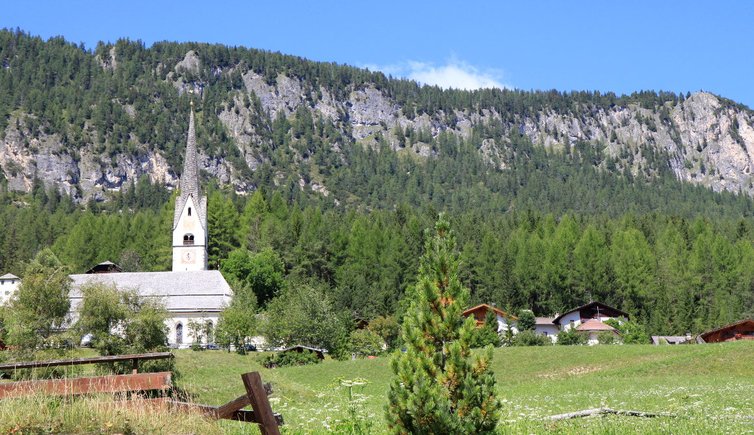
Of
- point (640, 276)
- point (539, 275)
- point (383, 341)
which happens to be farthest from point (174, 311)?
point (640, 276)

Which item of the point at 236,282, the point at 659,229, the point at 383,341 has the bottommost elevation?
the point at 383,341

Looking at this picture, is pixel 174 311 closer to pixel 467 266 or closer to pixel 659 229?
pixel 467 266

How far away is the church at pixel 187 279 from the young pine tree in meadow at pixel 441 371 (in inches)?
2821

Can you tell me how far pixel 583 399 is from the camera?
80.7 feet

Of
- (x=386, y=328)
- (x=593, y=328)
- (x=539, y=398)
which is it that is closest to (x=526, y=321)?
(x=593, y=328)

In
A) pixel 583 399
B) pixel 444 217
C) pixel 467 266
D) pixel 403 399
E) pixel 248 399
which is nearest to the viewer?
pixel 248 399

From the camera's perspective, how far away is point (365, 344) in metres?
77.4

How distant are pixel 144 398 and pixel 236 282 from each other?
86.7m

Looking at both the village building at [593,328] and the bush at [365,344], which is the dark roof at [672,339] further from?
the bush at [365,344]

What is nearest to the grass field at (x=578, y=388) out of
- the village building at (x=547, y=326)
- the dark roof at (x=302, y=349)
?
the dark roof at (x=302, y=349)

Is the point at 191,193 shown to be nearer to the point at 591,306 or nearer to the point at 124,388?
the point at 591,306

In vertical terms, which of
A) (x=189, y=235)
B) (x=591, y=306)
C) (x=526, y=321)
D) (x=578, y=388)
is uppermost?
(x=189, y=235)

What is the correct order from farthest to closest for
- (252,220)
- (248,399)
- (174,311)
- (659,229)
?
(659,229) → (252,220) → (174,311) → (248,399)

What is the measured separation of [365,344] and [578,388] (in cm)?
4647
